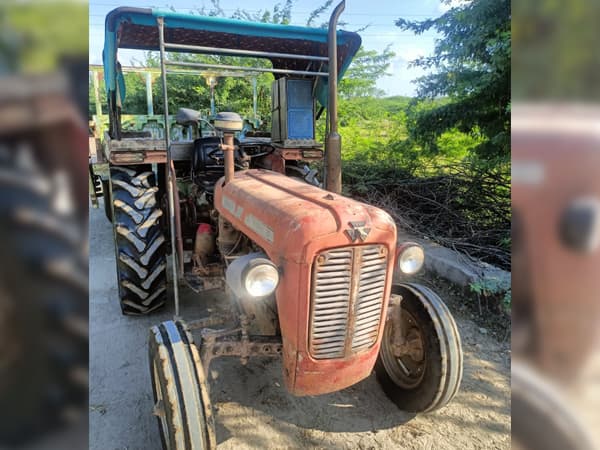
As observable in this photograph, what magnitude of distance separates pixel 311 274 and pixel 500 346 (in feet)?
7.86

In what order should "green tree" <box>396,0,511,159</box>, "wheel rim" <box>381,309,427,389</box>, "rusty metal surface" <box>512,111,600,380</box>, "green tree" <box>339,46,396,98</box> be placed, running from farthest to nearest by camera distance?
"green tree" <box>339,46,396,98</box>, "green tree" <box>396,0,511,159</box>, "wheel rim" <box>381,309,427,389</box>, "rusty metal surface" <box>512,111,600,380</box>

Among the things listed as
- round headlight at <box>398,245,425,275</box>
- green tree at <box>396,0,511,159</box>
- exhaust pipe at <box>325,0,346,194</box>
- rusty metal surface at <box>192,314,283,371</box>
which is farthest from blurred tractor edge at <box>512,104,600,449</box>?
green tree at <box>396,0,511,159</box>

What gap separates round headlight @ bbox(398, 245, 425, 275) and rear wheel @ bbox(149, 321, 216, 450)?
118cm

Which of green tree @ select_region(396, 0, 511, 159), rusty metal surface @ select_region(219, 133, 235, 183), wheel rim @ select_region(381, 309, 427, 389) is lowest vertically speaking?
wheel rim @ select_region(381, 309, 427, 389)

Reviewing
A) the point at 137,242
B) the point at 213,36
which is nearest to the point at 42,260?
the point at 137,242

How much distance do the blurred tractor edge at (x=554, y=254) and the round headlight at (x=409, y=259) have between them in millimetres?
1574

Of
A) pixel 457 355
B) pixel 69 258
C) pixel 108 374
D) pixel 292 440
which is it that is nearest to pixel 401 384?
pixel 457 355

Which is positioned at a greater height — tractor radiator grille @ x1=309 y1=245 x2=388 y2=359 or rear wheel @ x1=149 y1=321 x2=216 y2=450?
tractor radiator grille @ x1=309 y1=245 x2=388 y2=359

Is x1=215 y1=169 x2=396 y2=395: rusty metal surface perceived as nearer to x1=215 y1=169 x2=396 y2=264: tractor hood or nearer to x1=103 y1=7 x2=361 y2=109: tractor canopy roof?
x1=215 y1=169 x2=396 y2=264: tractor hood

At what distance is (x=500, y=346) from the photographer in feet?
11.7

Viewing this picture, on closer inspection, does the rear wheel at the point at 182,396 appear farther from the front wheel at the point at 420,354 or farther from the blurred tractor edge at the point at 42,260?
the blurred tractor edge at the point at 42,260

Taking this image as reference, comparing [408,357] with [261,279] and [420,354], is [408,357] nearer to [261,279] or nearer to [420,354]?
[420,354]

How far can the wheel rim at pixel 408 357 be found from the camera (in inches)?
108

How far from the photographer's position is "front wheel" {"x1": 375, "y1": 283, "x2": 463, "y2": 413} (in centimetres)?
254
